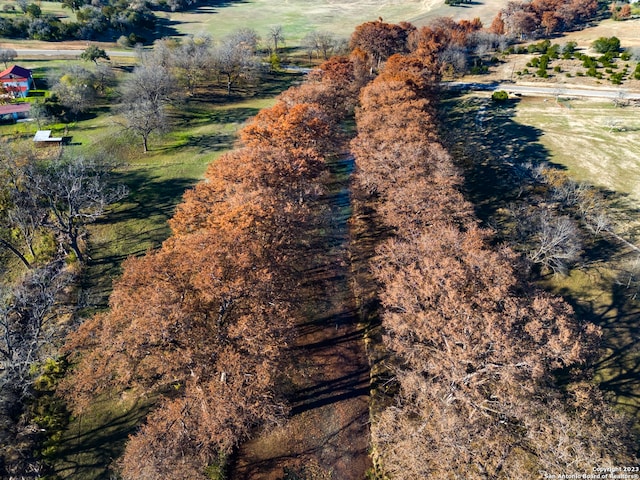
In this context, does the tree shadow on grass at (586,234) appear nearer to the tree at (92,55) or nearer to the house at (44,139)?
the house at (44,139)

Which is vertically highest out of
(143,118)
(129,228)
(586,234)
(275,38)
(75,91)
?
(275,38)

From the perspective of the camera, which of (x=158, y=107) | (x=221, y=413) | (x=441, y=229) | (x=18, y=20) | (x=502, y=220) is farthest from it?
(x=18, y=20)

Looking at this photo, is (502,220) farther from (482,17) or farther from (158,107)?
(482,17)

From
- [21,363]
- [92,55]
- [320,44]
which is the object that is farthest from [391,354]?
[320,44]

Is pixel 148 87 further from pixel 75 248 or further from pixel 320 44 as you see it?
pixel 320 44

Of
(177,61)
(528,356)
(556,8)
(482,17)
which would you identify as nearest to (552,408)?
(528,356)

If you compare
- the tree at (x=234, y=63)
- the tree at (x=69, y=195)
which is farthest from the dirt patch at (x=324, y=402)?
the tree at (x=234, y=63)
